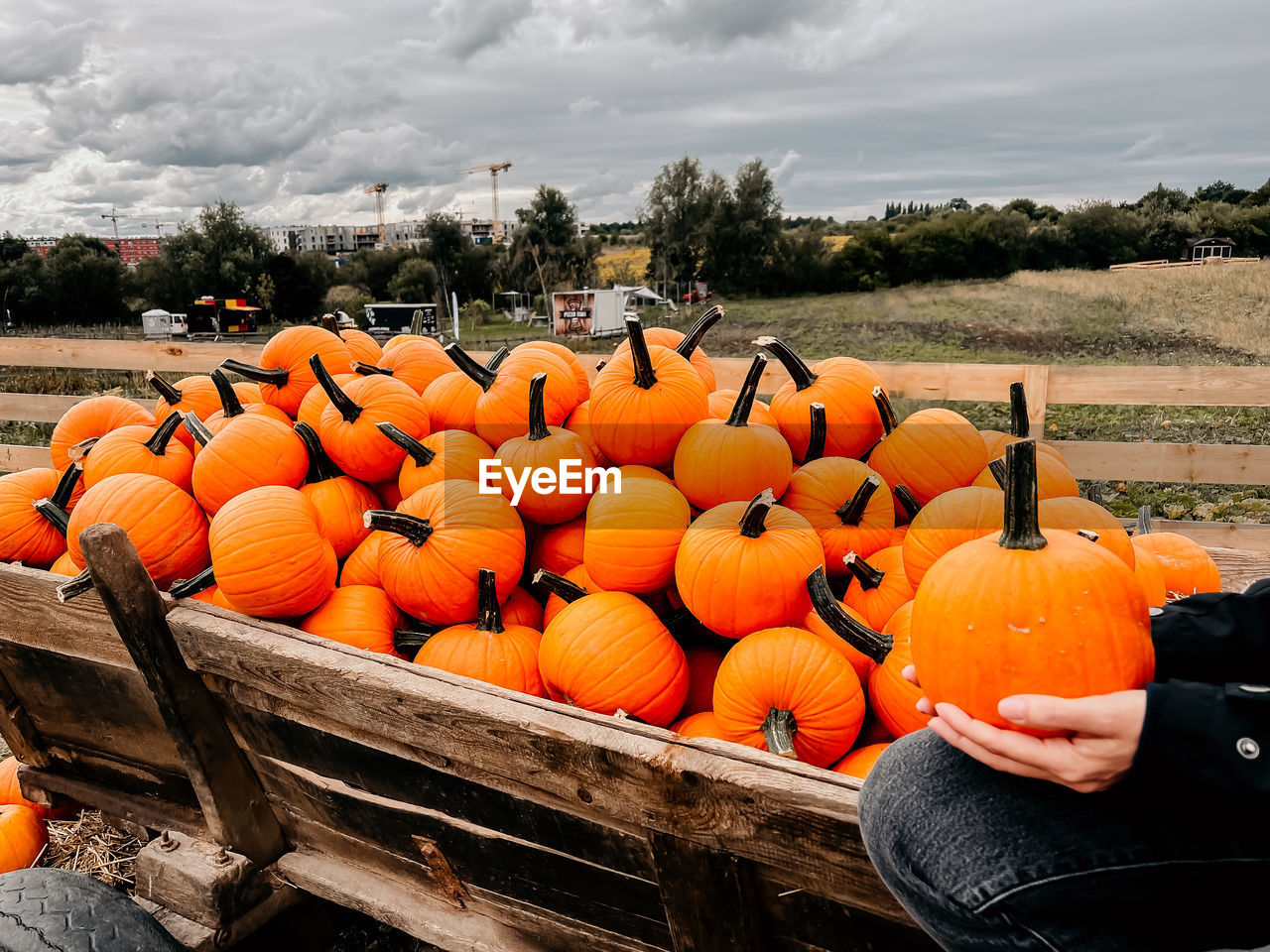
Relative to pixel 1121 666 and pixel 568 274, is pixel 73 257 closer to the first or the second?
pixel 568 274

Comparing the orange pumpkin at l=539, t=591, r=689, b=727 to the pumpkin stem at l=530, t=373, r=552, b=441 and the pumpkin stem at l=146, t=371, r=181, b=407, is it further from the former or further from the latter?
the pumpkin stem at l=146, t=371, r=181, b=407

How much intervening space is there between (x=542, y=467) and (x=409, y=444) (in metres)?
0.44

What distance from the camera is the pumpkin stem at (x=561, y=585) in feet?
6.73

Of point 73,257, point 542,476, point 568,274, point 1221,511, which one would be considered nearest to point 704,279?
point 568,274

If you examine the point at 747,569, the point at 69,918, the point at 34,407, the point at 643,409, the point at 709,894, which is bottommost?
the point at 69,918

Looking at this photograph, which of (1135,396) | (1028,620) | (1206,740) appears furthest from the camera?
(1135,396)

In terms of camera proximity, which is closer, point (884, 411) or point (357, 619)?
point (357, 619)

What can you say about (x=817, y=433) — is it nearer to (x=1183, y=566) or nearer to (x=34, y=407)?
(x=1183, y=566)

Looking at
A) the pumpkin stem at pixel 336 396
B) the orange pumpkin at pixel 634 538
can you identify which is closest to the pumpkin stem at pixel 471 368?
the pumpkin stem at pixel 336 396

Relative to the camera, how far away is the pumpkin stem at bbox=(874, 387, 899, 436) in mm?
2357

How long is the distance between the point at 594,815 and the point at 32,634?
1.86 metres

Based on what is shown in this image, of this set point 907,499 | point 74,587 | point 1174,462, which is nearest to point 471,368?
point 74,587

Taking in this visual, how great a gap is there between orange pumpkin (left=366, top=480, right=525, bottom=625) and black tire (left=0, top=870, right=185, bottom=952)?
912 millimetres

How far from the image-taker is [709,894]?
130cm
